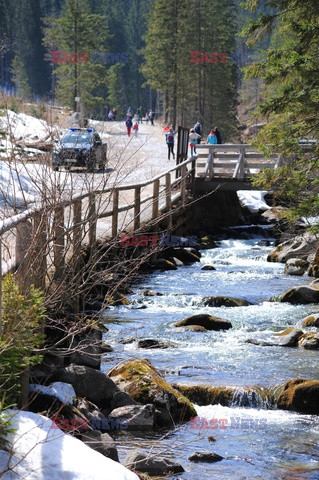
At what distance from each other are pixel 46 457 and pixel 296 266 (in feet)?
53.7

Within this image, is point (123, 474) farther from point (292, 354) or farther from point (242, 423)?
point (292, 354)

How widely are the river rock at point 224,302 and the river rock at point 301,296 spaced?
33.1 inches

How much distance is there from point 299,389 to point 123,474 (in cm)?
466

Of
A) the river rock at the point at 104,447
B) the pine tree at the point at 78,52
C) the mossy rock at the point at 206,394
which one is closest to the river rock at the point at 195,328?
the mossy rock at the point at 206,394

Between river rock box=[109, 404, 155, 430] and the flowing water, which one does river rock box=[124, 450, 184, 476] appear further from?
river rock box=[109, 404, 155, 430]

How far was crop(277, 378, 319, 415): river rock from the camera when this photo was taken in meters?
10.2

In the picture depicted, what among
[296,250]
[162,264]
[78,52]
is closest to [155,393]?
[162,264]

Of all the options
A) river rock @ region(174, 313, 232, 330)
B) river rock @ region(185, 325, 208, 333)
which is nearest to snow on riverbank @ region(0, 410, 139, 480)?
river rock @ region(185, 325, 208, 333)

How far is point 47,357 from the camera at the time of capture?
8.75 meters

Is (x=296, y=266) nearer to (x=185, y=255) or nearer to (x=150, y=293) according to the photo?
(x=185, y=255)

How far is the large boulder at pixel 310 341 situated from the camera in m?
13.2

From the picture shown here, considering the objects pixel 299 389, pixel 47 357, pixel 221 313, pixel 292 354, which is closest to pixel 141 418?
pixel 47 357

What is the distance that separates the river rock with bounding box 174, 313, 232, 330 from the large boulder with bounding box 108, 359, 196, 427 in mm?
4345

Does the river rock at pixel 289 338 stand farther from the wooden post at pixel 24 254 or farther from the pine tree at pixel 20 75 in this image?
the pine tree at pixel 20 75
